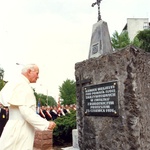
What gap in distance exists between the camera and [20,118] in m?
3.36

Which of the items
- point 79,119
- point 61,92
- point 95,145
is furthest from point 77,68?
point 61,92

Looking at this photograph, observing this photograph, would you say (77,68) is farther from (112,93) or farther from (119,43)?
(119,43)

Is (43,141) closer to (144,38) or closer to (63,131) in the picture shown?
(63,131)

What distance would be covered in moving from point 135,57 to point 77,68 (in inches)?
61.0

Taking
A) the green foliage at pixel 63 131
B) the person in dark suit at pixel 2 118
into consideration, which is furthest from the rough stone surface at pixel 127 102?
the green foliage at pixel 63 131

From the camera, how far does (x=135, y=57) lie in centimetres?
427

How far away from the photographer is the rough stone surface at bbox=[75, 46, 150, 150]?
4.14 meters

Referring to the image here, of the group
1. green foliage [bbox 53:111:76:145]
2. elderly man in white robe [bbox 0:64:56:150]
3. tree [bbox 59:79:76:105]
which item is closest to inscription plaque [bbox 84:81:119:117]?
elderly man in white robe [bbox 0:64:56:150]

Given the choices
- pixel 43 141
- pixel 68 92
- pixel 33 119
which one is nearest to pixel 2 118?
pixel 43 141

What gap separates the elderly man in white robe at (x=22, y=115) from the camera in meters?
3.23

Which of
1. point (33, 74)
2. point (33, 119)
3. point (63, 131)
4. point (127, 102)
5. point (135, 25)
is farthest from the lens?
point (135, 25)

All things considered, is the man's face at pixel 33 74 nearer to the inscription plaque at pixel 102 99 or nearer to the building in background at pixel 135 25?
the inscription plaque at pixel 102 99

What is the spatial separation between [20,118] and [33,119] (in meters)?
0.22

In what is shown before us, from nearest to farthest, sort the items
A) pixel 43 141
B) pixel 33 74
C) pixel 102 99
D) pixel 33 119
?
pixel 33 119 → pixel 33 74 → pixel 102 99 → pixel 43 141
